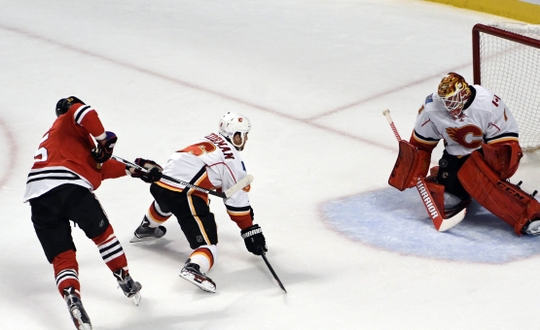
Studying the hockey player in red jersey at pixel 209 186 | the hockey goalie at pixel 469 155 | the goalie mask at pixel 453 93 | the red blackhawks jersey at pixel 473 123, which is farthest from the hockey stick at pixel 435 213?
the hockey player in red jersey at pixel 209 186

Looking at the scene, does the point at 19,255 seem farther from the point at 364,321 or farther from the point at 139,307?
the point at 364,321

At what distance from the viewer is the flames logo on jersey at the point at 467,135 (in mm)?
4000

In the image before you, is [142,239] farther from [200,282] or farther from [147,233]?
[200,282]

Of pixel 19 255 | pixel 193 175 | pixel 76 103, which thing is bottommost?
pixel 19 255

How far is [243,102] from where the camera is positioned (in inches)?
220

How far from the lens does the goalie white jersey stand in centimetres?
359

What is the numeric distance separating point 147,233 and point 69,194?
29.3 inches

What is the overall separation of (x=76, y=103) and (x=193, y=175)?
0.56m

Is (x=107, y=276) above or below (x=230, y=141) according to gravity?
below

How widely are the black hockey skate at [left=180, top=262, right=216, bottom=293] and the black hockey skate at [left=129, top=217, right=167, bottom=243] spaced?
1.69ft

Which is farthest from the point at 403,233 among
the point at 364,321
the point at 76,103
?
the point at 76,103

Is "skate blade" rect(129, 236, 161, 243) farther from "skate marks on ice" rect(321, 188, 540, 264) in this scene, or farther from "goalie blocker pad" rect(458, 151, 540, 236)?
"goalie blocker pad" rect(458, 151, 540, 236)

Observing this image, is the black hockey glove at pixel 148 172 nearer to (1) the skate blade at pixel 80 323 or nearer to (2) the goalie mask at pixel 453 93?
(1) the skate blade at pixel 80 323

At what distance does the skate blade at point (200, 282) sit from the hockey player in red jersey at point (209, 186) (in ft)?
0.27
